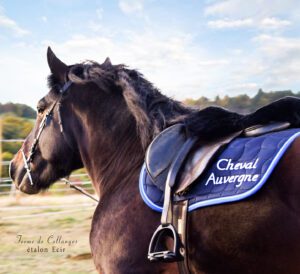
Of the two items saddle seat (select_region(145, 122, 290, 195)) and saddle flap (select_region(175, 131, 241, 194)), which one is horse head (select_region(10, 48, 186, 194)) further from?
saddle flap (select_region(175, 131, 241, 194))

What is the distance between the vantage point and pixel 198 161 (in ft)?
6.72

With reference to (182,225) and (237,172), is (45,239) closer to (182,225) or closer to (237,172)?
(182,225)

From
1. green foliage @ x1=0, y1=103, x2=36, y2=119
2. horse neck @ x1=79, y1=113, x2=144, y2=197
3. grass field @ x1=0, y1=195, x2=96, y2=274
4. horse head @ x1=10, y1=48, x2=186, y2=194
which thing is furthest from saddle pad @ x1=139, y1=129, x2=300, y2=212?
green foliage @ x1=0, y1=103, x2=36, y2=119

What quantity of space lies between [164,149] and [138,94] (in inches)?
21.1

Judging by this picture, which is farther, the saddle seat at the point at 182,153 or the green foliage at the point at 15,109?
the green foliage at the point at 15,109

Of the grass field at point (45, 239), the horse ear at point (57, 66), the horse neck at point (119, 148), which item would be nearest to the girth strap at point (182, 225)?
the horse neck at point (119, 148)

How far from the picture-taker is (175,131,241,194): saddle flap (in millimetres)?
1996

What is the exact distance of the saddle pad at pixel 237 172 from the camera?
184 centimetres

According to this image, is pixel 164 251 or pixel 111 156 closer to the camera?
pixel 164 251

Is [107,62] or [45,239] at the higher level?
[107,62]

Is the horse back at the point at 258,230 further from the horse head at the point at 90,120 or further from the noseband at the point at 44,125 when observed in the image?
the noseband at the point at 44,125

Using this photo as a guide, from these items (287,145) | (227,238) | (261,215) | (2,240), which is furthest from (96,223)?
(2,240)

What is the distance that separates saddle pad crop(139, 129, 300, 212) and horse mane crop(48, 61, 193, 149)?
47 cm

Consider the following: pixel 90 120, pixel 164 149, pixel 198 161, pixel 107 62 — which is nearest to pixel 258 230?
pixel 198 161
